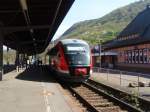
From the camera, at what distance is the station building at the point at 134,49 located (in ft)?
171

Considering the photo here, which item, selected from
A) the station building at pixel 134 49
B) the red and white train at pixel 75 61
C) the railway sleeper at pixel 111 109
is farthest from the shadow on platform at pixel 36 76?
the railway sleeper at pixel 111 109

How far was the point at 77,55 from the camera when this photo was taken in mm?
28609

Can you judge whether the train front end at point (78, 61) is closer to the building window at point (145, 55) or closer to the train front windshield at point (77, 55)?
the train front windshield at point (77, 55)

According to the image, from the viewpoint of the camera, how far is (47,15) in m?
35.0

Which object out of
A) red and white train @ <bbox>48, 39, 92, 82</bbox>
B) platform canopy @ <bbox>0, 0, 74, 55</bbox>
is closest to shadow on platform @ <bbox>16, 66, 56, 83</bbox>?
red and white train @ <bbox>48, 39, 92, 82</bbox>

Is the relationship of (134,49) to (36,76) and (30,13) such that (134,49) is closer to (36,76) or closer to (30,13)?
(36,76)

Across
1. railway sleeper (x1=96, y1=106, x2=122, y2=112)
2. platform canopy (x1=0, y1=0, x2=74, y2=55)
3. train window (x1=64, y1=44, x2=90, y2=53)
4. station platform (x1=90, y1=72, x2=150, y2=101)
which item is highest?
platform canopy (x1=0, y1=0, x2=74, y2=55)

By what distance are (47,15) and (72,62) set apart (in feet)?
26.0

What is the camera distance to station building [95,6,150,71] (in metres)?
52.0

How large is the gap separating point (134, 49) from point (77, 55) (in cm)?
2838

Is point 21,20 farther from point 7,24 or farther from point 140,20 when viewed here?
point 140,20

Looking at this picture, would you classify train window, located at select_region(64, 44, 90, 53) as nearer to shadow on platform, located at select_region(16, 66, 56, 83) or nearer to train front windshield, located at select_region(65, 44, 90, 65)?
train front windshield, located at select_region(65, 44, 90, 65)

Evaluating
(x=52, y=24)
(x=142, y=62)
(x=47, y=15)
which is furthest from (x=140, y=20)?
(x=47, y=15)

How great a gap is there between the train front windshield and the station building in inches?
Result: 857
